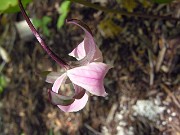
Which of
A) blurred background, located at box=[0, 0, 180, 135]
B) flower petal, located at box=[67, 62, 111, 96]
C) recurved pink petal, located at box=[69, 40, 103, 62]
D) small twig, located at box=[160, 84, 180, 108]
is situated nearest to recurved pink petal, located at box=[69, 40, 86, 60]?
recurved pink petal, located at box=[69, 40, 103, 62]

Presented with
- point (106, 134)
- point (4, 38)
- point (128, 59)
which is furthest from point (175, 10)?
point (4, 38)

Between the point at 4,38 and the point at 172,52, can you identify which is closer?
the point at 172,52

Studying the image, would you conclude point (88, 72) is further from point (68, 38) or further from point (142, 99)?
point (68, 38)

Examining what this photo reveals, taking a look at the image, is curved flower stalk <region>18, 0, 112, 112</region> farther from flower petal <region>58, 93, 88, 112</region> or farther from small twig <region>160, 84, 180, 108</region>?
small twig <region>160, 84, 180, 108</region>

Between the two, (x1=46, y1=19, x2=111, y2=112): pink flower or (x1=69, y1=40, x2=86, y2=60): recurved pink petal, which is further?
(x1=69, y1=40, x2=86, y2=60): recurved pink petal

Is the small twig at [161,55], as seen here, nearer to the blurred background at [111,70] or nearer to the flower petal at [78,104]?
the blurred background at [111,70]

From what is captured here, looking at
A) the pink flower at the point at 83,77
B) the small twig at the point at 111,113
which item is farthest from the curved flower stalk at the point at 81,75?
the small twig at the point at 111,113
